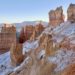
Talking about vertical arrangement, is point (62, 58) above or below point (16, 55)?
above

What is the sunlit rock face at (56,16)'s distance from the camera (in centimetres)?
6197

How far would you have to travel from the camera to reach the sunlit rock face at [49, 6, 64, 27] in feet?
203

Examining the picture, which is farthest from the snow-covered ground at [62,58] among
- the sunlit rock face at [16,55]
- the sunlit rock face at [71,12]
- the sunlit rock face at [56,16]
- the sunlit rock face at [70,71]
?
the sunlit rock face at [56,16]

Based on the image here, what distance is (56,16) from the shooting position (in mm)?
62562

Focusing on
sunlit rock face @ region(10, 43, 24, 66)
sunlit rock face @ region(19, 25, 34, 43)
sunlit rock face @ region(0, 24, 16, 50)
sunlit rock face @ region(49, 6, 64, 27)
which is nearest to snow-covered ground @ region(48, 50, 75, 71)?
sunlit rock face @ region(10, 43, 24, 66)

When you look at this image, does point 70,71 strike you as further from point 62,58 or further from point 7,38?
point 7,38

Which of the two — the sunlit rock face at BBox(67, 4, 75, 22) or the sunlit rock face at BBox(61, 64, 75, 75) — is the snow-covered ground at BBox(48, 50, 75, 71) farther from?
the sunlit rock face at BBox(67, 4, 75, 22)

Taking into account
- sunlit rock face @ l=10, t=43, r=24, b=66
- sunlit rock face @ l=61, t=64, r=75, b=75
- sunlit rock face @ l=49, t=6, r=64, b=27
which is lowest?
sunlit rock face @ l=10, t=43, r=24, b=66

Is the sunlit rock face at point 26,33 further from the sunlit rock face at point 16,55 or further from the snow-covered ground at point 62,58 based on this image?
the snow-covered ground at point 62,58

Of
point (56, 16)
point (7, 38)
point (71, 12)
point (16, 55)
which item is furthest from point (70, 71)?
point (7, 38)

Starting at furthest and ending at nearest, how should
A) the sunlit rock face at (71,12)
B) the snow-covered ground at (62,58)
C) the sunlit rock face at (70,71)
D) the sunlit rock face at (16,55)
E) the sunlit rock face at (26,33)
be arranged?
the sunlit rock face at (26,33)
the sunlit rock face at (71,12)
the sunlit rock face at (16,55)
the snow-covered ground at (62,58)
the sunlit rock face at (70,71)

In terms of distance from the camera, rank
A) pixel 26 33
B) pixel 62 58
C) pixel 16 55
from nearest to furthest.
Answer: pixel 62 58, pixel 16 55, pixel 26 33

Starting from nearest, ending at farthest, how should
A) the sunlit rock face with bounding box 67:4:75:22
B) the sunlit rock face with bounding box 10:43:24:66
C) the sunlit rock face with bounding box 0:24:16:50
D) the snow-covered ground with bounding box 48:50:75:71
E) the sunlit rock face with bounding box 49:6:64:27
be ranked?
1. the snow-covered ground with bounding box 48:50:75:71
2. the sunlit rock face with bounding box 10:43:24:66
3. the sunlit rock face with bounding box 67:4:75:22
4. the sunlit rock face with bounding box 49:6:64:27
5. the sunlit rock face with bounding box 0:24:16:50

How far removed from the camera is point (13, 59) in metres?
47.2
